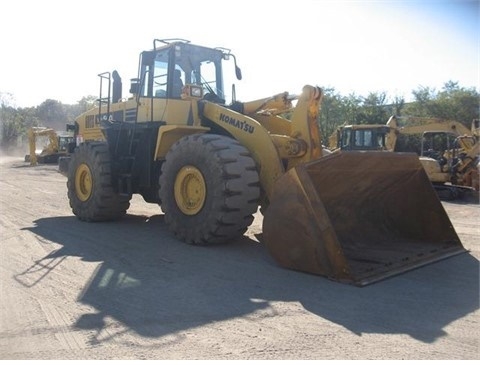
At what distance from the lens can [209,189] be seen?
21.6 ft

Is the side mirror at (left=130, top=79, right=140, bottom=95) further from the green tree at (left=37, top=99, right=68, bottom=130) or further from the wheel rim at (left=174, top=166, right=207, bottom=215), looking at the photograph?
the green tree at (left=37, top=99, right=68, bottom=130)

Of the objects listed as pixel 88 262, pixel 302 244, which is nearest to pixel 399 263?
pixel 302 244

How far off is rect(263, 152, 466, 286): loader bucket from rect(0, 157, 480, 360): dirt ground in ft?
0.79

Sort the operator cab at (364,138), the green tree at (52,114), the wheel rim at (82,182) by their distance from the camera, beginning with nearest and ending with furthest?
the wheel rim at (82,182) < the operator cab at (364,138) < the green tree at (52,114)

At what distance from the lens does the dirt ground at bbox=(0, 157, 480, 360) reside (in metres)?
3.59

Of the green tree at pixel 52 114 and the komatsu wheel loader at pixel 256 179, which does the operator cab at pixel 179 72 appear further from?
the green tree at pixel 52 114

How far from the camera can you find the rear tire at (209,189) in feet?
20.9

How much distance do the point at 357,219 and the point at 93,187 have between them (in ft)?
16.2

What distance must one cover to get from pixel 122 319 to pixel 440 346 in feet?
8.27

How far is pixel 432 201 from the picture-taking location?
6.81 meters

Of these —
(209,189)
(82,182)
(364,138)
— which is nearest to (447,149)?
(364,138)

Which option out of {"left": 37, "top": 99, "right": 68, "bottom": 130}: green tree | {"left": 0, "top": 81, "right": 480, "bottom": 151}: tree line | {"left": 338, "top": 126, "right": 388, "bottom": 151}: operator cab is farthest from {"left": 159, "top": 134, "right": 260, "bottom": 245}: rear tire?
{"left": 37, "top": 99, "right": 68, "bottom": 130}: green tree

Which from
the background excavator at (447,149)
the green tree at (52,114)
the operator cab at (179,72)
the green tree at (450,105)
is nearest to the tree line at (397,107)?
the green tree at (450,105)

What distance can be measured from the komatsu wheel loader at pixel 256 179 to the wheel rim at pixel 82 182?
0.20 ft
